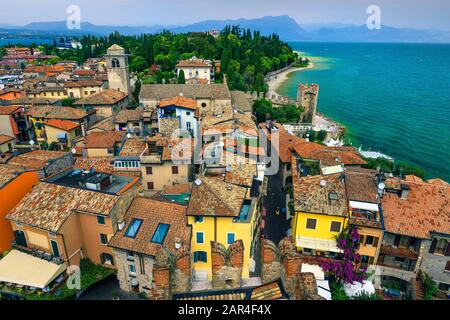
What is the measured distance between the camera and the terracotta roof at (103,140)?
36188mm

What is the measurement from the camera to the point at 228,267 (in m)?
10.5

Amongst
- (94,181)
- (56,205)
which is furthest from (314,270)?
(56,205)

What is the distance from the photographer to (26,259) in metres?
20.8

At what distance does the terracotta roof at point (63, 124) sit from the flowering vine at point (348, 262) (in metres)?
39.1

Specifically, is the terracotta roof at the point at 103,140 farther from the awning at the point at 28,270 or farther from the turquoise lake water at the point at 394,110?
the turquoise lake water at the point at 394,110

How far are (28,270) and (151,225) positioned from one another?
28.8ft

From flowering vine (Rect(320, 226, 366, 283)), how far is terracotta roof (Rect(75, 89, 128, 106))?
153 feet

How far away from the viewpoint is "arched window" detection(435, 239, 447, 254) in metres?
20.4

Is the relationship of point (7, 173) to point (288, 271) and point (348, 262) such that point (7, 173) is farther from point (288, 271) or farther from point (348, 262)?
point (348, 262)

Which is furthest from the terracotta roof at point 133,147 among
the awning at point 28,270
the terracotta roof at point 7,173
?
the awning at point 28,270
